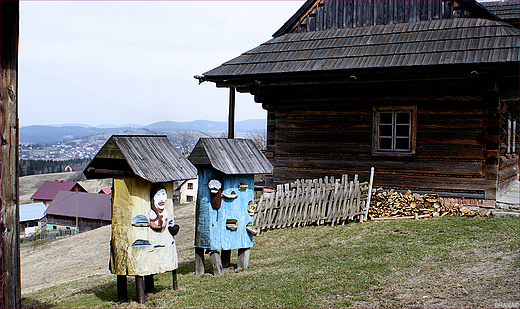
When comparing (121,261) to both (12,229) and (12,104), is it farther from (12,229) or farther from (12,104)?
(12,104)

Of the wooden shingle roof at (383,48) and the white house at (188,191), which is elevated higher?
the wooden shingle roof at (383,48)

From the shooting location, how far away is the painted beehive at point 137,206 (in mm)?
4953

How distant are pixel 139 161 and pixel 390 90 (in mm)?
7588

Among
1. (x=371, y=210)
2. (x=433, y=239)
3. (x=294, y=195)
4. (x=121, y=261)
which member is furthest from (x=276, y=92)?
(x=121, y=261)

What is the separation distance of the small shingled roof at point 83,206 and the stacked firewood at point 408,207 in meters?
40.0

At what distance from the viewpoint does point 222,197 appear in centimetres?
636

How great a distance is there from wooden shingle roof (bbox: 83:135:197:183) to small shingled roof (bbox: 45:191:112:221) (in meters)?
43.1

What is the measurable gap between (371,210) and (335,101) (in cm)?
299

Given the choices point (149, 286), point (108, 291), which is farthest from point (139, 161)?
point (108, 291)

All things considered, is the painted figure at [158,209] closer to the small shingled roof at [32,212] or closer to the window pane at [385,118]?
the window pane at [385,118]

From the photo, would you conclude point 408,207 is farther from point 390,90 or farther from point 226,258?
point 226,258

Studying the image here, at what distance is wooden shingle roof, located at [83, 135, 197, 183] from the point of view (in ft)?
16.3

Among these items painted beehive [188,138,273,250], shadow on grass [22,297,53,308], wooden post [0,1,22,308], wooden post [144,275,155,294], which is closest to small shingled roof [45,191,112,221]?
shadow on grass [22,297,53,308]

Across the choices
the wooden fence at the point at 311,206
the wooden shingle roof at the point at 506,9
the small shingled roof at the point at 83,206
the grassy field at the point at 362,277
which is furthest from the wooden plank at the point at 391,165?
the small shingled roof at the point at 83,206
